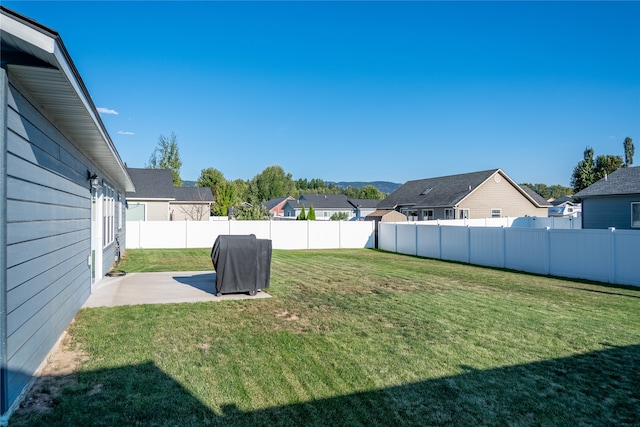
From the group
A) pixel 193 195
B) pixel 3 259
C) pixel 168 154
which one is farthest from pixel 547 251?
pixel 168 154

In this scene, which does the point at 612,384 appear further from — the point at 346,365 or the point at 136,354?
the point at 136,354

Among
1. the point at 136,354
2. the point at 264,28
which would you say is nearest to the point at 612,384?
the point at 136,354

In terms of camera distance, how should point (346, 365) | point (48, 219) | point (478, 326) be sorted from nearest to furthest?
1. point (346, 365)
2. point (48, 219)
3. point (478, 326)

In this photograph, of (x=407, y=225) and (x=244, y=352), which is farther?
(x=407, y=225)

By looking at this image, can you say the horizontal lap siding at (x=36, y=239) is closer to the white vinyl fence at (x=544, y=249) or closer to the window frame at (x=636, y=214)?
the white vinyl fence at (x=544, y=249)

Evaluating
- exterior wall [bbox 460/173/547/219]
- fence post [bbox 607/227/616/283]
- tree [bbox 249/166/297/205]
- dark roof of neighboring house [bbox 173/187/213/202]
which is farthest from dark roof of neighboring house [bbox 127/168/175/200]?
tree [bbox 249/166/297/205]

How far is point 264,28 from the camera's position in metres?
18.2

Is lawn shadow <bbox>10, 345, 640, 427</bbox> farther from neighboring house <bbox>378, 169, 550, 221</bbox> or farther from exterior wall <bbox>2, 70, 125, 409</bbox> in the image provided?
neighboring house <bbox>378, 169, 550, 221</bbox>

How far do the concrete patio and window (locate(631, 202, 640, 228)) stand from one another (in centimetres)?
2086

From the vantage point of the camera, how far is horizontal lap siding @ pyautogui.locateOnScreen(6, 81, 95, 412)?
3.73 m

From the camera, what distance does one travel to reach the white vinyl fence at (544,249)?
1093cm

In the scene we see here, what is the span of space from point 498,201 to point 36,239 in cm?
3333

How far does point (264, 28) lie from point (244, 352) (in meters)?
16.5

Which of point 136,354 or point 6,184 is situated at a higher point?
point 6,184
